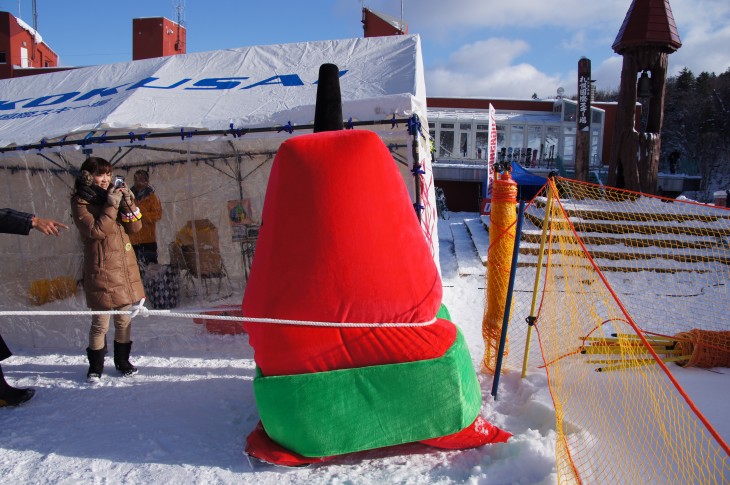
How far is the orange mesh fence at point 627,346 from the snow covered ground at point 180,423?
0.64 ft

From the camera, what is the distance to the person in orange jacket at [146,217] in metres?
4.76

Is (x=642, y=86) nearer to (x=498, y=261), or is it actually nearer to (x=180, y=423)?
(x=498, y=261)

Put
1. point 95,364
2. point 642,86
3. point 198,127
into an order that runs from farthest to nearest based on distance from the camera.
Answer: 1. point 642,86
2. point 198,127
3. point 95,364

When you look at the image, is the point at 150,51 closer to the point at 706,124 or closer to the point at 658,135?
the point at 658,135

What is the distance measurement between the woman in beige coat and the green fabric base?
169 cm

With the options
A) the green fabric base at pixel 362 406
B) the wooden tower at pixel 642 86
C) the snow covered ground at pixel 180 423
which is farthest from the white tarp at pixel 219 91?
the wooden tower at pixel 642 86

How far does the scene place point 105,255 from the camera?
11.3 ft

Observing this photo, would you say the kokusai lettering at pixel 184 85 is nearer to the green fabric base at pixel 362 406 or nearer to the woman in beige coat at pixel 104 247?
the woman in beige coat at pixel 104 247

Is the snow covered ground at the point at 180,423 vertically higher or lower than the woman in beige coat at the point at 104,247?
lower

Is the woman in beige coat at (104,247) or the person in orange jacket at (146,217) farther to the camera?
the person in orange jacket at (146,217)

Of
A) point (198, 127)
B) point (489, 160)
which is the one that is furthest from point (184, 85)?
point (489, 160)

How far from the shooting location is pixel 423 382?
93.8 inches

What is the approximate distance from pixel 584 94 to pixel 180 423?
1341cm

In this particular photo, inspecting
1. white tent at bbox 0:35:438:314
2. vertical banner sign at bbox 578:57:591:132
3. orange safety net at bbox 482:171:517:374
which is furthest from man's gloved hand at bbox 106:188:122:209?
vertical banner sign at bbox 578:57:591:132
